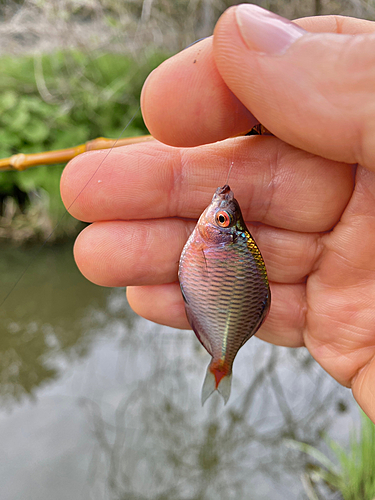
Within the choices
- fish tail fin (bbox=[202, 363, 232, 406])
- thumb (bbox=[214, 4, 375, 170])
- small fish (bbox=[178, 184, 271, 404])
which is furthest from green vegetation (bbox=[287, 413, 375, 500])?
thumb (bbox=[214, 4, 375, 170])

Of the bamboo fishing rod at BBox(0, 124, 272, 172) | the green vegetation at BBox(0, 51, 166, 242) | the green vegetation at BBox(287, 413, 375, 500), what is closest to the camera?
the bamboo fishing rod at BBox(0, 124, 272, 172)

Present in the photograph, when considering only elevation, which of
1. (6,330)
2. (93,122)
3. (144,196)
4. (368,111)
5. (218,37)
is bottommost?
(6,330)

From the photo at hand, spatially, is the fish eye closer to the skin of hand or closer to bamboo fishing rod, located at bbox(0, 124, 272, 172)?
the skin of hand

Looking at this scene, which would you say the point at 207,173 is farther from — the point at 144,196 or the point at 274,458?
the point at 274,458

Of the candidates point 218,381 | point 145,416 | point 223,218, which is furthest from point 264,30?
point 145,416

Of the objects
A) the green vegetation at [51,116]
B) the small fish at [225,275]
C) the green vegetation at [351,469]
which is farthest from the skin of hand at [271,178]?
the green vegetation at [51,116]

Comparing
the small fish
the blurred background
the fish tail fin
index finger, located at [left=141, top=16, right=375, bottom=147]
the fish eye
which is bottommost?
the blurred background

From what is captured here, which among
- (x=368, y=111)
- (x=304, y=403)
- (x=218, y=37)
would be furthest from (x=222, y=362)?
(x=304, y=403)

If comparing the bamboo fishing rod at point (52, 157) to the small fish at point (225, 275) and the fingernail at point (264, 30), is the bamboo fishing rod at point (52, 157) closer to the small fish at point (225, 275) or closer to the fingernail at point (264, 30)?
the small fish at point (225, 275)
